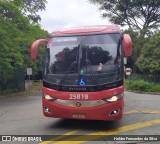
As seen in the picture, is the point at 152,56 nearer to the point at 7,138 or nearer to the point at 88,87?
the point at 88,87

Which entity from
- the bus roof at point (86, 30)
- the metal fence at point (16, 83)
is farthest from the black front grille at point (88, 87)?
the metal fence at point (16, 83)

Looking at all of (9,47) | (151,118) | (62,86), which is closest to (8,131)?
(62,86)

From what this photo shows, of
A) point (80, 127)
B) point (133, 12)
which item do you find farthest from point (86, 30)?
point (133, 12)

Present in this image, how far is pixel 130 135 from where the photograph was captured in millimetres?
9711

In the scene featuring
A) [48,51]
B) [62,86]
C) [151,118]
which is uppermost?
[48,51]

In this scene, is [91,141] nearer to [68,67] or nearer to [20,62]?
[68,67]

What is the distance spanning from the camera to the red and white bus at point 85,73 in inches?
399

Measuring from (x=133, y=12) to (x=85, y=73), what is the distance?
4629 cm

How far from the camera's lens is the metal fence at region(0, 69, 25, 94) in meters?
32.4

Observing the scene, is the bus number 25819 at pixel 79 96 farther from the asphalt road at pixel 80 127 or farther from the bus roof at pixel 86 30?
the bus roof at pixel 86 30

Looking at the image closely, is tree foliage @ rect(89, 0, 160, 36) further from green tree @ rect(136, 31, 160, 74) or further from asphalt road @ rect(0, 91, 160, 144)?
asphalt road @ rect(0, 91, 160, 144)

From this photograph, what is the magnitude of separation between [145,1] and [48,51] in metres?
43.7

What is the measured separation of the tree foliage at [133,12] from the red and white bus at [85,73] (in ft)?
137

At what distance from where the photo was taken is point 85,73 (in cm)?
1041
